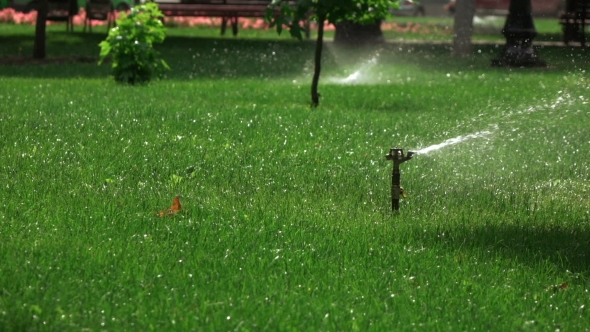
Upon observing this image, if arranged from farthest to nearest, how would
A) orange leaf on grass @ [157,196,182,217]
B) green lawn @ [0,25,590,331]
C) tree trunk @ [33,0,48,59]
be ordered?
tree trunk @ [33,0,48,59] → orange leaf on grass @ [157,196,182,217] → green lawn @ [0,25,590,331]

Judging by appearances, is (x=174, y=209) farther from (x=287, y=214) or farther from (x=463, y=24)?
(x=463, y=24)

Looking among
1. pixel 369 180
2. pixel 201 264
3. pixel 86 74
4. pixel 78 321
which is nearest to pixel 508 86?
pixel 86 74

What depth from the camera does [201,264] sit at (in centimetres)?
501

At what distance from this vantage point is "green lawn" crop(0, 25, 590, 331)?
175 inches

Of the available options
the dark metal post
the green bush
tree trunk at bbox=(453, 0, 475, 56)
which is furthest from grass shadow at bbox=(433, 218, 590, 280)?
tree trunk at bbox=(453, 0, 475, 56)

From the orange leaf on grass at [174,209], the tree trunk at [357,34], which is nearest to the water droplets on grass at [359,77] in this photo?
the tree trunk at [357,34]

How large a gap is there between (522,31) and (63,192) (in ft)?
42.5

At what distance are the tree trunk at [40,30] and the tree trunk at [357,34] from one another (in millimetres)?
7364

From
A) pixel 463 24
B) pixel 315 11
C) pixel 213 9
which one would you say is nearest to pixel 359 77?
pixel 463 24

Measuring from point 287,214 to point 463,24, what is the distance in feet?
45.9

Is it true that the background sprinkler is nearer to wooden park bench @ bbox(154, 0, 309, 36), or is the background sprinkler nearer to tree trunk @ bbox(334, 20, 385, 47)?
wooden park bench @ bbox(154, 0, 309, 36)

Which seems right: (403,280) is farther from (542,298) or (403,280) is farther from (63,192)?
(63,192)

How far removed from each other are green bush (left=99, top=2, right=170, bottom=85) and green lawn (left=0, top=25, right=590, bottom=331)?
4.07 ft

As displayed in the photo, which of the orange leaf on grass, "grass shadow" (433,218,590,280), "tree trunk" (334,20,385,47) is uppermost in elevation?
"tree trunk" (334,20,385,47)
